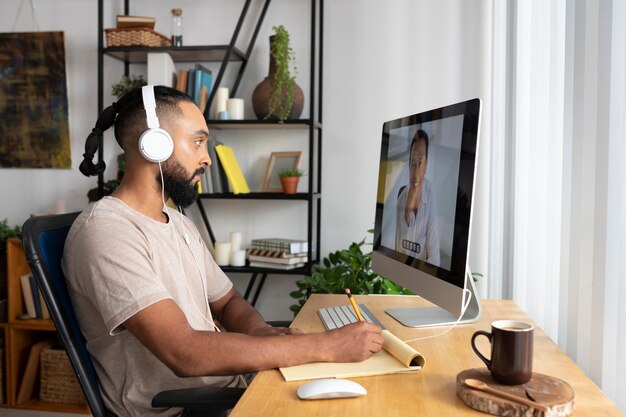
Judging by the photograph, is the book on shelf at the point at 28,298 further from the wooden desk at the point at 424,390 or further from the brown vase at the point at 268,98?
the wooden desk at the point at 424,390

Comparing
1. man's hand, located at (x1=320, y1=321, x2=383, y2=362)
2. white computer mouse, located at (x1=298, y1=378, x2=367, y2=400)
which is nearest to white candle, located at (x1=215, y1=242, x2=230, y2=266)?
man's hand, located at (x1=320, y1=321, x2=383, y2=362)

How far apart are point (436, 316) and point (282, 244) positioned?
1.47 meters

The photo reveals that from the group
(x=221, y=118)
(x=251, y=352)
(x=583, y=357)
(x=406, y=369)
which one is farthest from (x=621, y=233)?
(x=221, y=118)

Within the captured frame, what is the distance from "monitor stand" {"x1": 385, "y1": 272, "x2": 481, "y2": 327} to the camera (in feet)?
4.84

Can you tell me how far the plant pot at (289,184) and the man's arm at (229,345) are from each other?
5.58 ft

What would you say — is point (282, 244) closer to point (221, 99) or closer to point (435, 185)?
point (221, 99)

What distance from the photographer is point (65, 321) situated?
4.26 ft

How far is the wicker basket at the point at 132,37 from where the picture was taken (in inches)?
116

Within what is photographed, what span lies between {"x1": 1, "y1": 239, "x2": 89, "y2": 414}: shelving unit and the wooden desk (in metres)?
2.26

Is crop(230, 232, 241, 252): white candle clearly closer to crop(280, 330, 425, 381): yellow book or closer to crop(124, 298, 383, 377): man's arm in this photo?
crop(124, 298, 383, 377): man's arm

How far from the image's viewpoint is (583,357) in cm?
133

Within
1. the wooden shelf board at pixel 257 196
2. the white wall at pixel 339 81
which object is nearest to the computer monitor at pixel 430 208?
Answer: the wooden shelf board at pixel 257 196

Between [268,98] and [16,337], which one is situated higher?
[268,98]

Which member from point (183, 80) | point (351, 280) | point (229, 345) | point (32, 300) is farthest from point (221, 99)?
point (229, 345)
